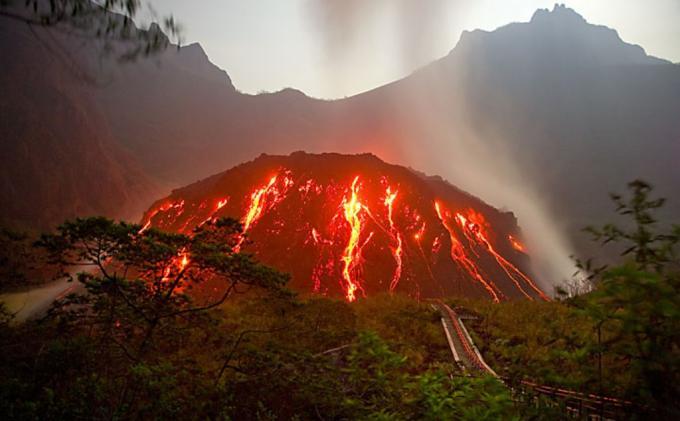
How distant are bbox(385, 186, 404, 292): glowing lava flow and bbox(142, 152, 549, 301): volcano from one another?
0.45 feet

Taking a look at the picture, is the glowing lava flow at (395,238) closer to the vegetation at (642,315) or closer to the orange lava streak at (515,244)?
the orange lava streak at (515,244)

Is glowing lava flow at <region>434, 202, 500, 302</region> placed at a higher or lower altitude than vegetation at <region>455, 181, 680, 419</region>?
higher

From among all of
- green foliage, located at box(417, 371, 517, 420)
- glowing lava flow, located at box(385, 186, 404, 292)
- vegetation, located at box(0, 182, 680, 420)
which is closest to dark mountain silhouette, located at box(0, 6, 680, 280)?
glowing lava flow, located at box(385, 186, 404, 292)

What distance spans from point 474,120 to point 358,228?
376ft

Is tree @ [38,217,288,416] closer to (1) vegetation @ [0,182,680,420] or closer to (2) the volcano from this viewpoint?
(1) vegetation @ [0,182,680,420]

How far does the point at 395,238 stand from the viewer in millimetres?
47312

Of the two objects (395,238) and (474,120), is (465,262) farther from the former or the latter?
(474,120)

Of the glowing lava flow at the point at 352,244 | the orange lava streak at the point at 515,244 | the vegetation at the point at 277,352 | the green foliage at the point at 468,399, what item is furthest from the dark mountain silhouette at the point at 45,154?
the orange lava streak at the point at 515,244

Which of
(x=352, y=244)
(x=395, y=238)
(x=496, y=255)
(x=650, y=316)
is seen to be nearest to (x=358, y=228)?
(x=352, y=244)

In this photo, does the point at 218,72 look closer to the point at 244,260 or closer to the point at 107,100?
the point at 107,100

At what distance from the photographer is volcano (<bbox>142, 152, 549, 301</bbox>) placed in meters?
42.1

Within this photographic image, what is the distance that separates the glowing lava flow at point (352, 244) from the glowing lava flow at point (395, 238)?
13.1 ft

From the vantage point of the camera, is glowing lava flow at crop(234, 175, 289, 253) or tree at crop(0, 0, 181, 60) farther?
glowing lava flow at crop(234, 175, 289, 253)

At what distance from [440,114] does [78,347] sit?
156974mm
